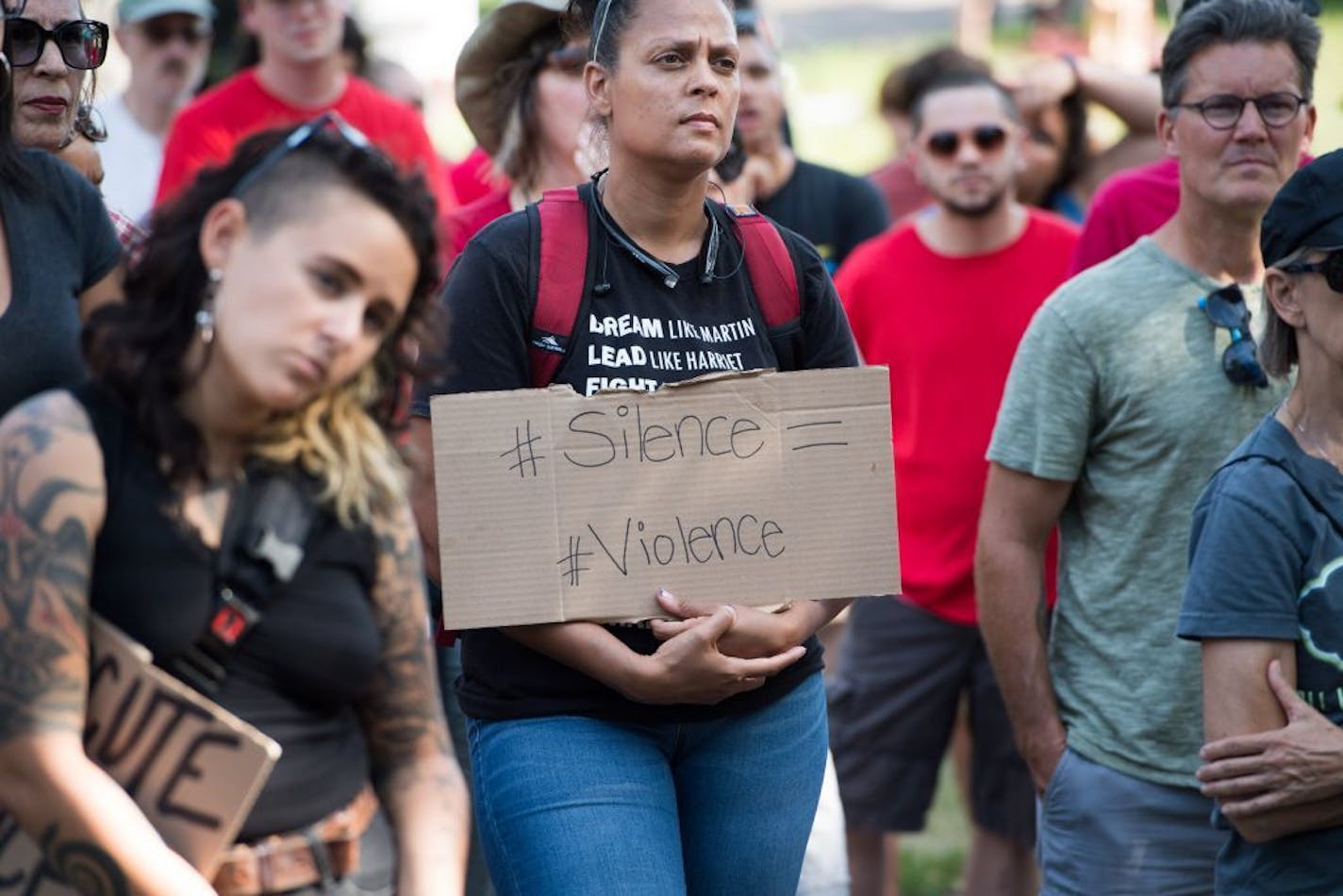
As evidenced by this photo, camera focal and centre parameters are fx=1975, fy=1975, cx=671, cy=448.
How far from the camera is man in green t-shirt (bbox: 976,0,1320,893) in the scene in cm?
412

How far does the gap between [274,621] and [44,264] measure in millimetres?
1022

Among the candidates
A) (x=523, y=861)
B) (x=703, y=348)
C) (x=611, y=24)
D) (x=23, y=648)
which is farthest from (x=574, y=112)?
(x=23, y=648)

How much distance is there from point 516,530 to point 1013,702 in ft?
4.96

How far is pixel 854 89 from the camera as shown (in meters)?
27.3

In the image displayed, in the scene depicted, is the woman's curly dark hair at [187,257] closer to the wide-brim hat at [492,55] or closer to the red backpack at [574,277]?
the red backpack at [574,277]

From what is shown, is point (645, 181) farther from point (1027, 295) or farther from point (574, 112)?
point (1027, 295)

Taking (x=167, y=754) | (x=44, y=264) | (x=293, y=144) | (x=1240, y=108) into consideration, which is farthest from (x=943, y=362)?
(x=167, y=754)

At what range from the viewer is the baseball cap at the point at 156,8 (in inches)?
312

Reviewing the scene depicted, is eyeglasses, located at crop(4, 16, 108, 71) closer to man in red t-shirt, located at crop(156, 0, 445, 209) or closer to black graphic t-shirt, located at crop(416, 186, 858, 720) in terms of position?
black graphic t-shirt, located at crop(416, 186, 858, 720)

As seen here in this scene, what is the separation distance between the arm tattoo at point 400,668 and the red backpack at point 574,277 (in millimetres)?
682

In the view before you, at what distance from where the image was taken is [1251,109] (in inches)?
171

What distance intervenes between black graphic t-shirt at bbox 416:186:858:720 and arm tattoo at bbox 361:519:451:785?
471mm

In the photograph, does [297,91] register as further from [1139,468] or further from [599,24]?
[1139,468]

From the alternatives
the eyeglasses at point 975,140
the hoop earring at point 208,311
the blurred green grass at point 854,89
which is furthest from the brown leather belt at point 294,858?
the blurred green grass at point 854,89
